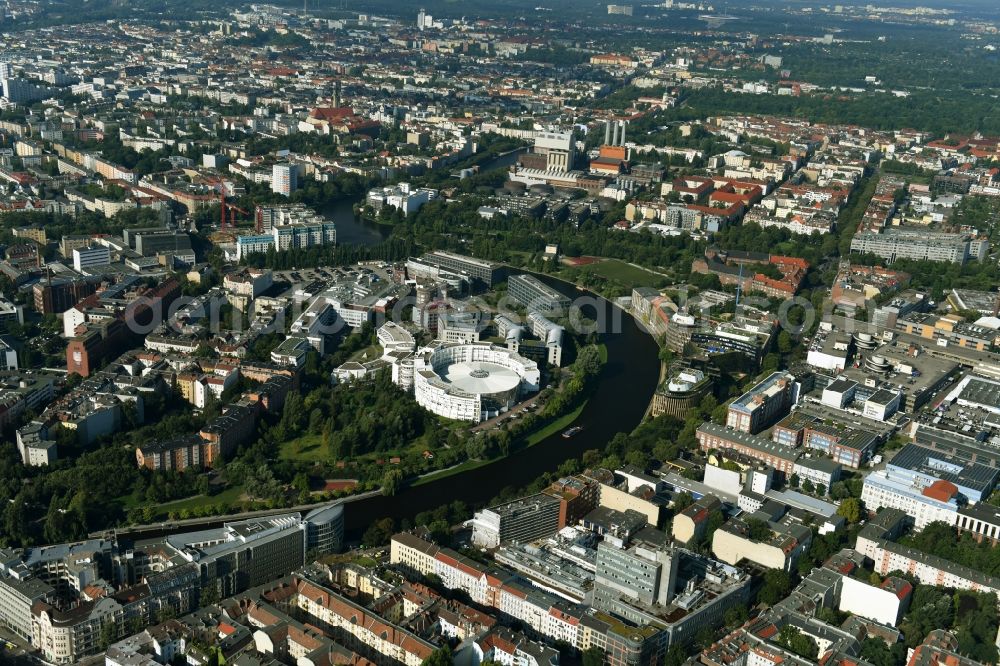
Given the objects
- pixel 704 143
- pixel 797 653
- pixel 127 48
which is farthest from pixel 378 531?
pixel 127 48

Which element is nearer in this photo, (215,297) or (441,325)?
(441,325)

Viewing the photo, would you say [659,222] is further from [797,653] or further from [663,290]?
[797,653]

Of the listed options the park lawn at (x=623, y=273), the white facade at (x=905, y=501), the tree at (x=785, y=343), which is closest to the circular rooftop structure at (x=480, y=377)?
the tree at (x=785, y=343)

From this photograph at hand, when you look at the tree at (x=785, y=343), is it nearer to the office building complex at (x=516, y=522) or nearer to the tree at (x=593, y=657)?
the office building complex at (x=516, y=522)

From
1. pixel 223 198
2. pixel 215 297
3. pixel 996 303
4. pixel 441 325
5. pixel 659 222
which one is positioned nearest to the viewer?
pixel 441 325

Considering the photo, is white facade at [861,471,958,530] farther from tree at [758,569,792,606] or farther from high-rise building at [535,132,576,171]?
high-rise building at [535,132,576,171]

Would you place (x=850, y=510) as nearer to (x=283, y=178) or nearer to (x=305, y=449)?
(x=305, y=449)

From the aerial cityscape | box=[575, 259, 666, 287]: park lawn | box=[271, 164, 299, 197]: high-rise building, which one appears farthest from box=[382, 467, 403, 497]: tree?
box=[271, 164, 299, 197]: high-rise building
